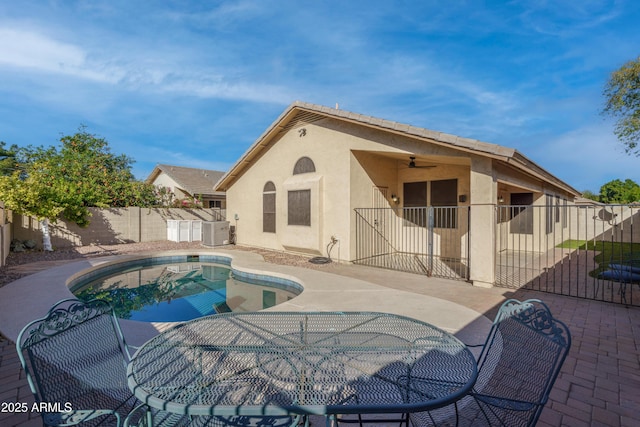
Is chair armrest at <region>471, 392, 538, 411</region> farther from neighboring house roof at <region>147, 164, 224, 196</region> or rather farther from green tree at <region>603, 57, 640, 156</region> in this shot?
green tree at <region>603, 57, 640, 156</region>

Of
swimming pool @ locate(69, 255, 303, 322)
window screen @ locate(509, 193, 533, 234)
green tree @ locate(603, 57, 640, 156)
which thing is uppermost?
green tree @ locate(603, 57, 640, 156)

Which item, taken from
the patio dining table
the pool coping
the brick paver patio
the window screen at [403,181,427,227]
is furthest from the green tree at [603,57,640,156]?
the patio dining table

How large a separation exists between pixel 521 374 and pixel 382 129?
7415 mm

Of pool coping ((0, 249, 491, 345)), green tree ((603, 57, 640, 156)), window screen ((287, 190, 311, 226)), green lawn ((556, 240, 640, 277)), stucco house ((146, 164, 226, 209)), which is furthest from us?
stucco house ((146, 164, 226, 209))

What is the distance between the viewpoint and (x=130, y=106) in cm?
2255

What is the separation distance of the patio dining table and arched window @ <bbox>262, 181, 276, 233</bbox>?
33.3ft

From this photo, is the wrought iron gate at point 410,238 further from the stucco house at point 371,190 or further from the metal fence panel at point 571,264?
the metal fence panel at point 571,264

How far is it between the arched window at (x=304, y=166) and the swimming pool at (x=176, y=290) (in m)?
4.46

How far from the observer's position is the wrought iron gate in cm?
1023

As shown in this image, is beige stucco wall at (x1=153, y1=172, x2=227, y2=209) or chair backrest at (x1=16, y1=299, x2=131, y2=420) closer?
chair backrest at (x1=16, y1=299, x2=131, y2=420)

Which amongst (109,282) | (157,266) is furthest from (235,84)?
(109,282)

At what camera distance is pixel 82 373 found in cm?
230

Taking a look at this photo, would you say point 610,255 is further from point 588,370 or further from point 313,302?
point 313,302

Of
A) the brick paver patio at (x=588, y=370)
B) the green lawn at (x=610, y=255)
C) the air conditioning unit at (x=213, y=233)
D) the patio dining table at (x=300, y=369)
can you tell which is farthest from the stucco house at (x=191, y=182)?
the green lawn at (x=610, y=255)
